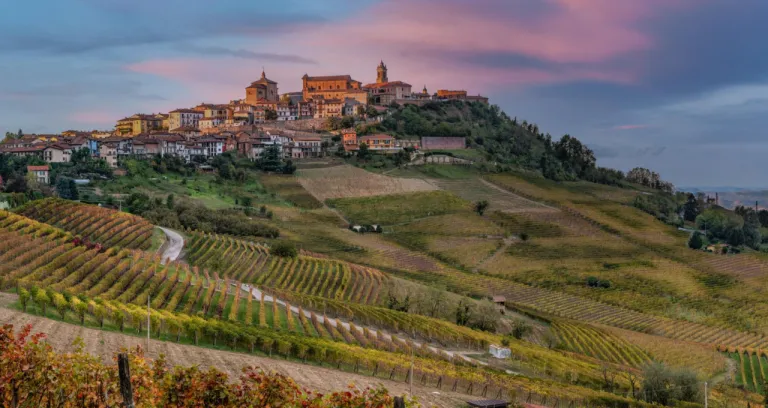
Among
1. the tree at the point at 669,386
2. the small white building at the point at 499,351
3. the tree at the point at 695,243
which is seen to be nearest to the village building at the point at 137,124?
the tree at the point at 695,243

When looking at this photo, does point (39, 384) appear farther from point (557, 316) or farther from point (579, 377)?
point (557, 316)

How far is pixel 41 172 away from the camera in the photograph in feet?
253

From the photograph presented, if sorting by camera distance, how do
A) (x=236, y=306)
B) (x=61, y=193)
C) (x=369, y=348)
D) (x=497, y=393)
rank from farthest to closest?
(x=61, y=193), (x=236, y=306), (x=369, y=348), (x=497, y=393)

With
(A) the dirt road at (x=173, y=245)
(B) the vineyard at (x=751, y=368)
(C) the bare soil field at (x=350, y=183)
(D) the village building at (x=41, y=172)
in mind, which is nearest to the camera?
(B) the vineyard at (x=751, y=368)

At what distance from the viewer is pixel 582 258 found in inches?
2783

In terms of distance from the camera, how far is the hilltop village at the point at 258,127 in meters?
96.6

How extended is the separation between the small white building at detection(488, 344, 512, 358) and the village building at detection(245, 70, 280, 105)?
109 meters

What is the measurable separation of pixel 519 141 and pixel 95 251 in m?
119

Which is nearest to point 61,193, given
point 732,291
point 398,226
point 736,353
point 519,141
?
point 398,226

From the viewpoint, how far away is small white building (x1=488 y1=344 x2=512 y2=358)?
117 ft

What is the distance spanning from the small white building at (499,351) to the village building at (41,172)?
2363 inches

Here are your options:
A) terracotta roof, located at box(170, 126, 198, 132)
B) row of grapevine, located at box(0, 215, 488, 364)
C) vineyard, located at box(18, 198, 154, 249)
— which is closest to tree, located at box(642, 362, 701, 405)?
row of grapevine, located at box(0, 215, 488, 364)

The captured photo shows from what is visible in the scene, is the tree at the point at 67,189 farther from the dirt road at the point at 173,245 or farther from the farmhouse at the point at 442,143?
the farmhouse at the point at 442,143

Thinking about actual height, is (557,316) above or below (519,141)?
below
